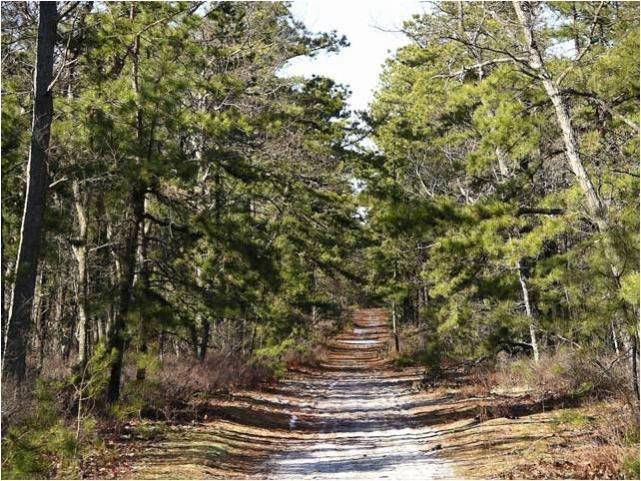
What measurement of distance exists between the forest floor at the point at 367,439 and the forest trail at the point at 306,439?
22 mm

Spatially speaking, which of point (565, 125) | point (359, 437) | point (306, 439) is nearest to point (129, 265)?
point (306, 439)

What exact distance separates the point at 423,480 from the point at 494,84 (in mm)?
6404

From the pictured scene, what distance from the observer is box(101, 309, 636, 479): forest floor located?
32.1 feet

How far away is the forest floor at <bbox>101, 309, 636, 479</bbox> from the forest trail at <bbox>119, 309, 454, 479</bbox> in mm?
22

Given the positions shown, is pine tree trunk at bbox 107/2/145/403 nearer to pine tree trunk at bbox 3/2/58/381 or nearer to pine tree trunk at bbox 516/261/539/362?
pine tree trunk at bbox 3/2/58/381

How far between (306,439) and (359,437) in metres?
1.02

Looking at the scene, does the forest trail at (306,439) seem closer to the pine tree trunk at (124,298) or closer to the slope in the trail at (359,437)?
the slope in the trail at (359,437)

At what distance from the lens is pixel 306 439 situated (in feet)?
44.7

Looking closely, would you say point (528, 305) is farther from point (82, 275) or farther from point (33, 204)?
point (33, 204)

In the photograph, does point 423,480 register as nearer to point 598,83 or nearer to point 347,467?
point 347,467

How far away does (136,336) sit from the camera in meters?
12.6

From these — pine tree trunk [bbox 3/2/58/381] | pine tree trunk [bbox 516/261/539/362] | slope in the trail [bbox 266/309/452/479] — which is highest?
pine tree trunk [bbox 3/2/58/381]

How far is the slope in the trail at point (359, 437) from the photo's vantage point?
1020 centimetres

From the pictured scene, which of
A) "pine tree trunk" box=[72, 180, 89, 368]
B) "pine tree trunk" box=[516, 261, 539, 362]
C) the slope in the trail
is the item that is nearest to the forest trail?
the slope in the trail
